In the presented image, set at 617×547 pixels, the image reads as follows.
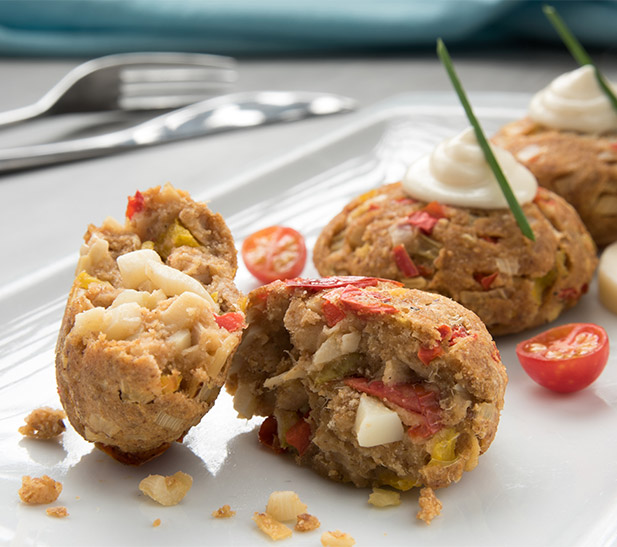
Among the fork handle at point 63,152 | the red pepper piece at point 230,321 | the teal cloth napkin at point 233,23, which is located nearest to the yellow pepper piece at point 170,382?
the red pepper piece at point 230,321

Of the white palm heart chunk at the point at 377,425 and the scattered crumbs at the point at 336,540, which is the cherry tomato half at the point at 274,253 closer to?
the white palm heart chunk at the point at 377,425

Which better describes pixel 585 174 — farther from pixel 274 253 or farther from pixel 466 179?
pixel 274 253

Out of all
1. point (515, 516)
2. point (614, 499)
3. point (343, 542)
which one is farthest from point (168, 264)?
point (614, 499)

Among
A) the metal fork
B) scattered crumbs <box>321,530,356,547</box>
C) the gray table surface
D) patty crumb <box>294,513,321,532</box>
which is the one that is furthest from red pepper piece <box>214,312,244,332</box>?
the metal fork

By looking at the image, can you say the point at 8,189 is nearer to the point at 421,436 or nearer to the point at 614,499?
the point at 421,436

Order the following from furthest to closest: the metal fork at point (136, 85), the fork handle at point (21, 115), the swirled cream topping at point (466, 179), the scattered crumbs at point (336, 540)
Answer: the metal fork at point (136, 85), the fork handle at point (21, 115), the swirled cream topping at point (466, 179), the scattered crumbs at point (336, 540)

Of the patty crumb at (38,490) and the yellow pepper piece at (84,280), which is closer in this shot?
the patty crumb at (38,490)

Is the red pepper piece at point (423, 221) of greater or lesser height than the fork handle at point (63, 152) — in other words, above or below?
below
